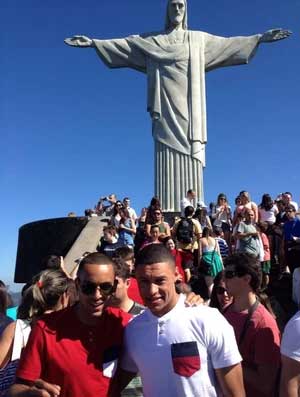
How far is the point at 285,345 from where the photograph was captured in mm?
2205

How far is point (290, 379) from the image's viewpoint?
2.19 metres

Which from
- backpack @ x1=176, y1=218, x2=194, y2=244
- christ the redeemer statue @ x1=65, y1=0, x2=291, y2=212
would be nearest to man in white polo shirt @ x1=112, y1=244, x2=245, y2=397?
backpack @ x1=176, y1=218, x2=194, y2=244

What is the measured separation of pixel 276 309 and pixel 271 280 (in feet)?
5.86

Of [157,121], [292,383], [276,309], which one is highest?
[157,121]

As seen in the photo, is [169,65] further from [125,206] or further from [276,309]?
[276,309]

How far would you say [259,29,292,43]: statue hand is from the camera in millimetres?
12969

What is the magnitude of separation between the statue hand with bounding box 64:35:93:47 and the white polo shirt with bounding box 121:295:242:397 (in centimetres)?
1226

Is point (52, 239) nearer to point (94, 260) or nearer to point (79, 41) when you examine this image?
point (79, 41)

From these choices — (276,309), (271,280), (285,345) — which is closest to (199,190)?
(271,280)

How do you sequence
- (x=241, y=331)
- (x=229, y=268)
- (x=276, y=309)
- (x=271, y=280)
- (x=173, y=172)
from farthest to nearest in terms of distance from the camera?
1. (x=173, y=172)
2. (x=271, y=280)
3. (x=276, y=309)
4. (x=229, y=268)
5. (x=241, y=331)

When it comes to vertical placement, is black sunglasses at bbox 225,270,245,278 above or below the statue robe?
below

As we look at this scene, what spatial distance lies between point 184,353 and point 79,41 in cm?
1258

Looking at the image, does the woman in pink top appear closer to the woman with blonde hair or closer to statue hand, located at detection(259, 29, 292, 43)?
the woman with blonde hair

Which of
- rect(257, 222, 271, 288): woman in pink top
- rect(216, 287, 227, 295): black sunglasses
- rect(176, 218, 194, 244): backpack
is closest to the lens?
rect(216, 287, 227, 295): black sunglasses
